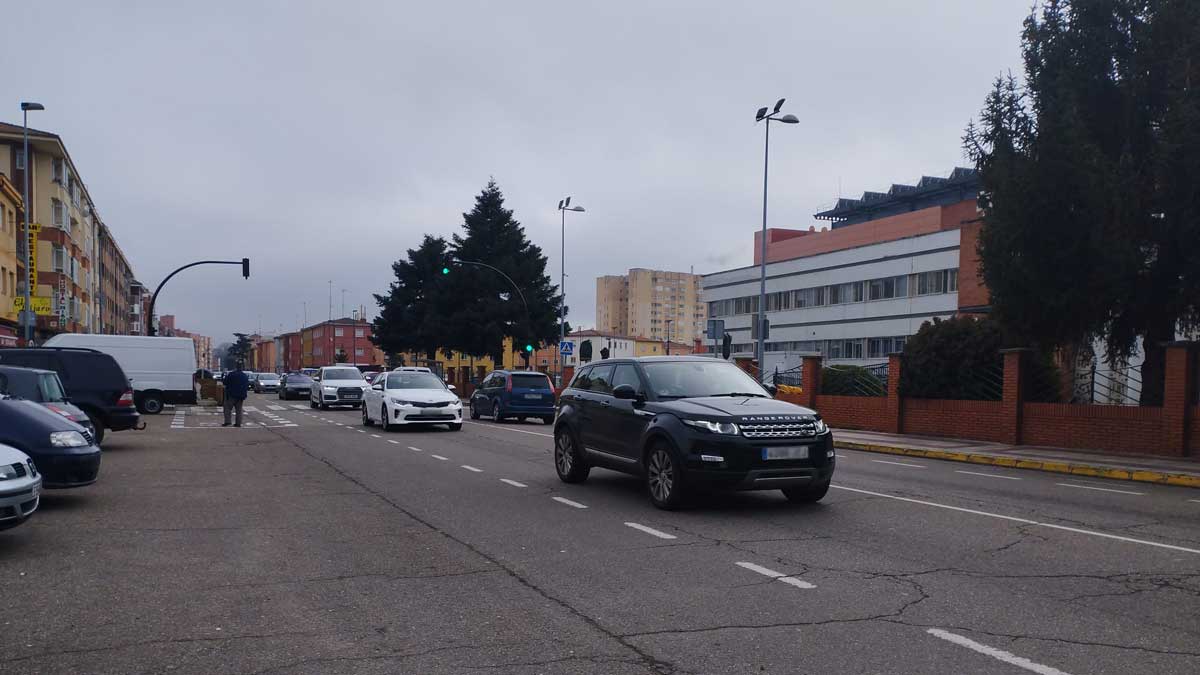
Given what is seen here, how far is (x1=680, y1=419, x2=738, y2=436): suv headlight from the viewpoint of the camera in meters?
9.17

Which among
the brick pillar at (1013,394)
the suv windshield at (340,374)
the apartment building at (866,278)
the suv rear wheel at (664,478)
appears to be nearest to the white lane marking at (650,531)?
the suv rear wheel at (664,478)

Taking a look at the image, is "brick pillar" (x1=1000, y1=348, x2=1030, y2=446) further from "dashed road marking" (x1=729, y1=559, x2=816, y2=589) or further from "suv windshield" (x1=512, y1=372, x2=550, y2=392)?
"dashed road marking" (x1=729, y1=559, x2=816, y2=589)

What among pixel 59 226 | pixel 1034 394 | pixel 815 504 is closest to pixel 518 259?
pixel 59 226

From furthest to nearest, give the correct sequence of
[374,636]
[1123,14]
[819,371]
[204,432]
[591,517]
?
1. [819,371]
2. [204,432]
3. [1123,14]
4. [591,517]
5. [374,636]

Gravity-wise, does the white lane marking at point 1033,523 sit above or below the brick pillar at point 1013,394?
below

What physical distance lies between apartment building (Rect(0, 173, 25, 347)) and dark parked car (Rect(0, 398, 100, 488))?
35.9m

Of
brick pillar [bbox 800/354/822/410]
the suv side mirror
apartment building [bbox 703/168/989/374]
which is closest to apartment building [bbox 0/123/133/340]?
brick pillar [bbox 800/354/822/410]

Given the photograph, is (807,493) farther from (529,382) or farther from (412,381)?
(529,382)

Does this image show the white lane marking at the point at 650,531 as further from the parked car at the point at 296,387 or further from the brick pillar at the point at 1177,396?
the parked car at the point at 296,387

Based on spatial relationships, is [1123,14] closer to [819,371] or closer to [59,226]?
[819,371]

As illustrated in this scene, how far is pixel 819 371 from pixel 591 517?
768 inches

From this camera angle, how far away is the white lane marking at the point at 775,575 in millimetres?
6367

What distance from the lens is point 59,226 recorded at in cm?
5362

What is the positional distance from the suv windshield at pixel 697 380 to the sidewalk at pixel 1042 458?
295 inches
